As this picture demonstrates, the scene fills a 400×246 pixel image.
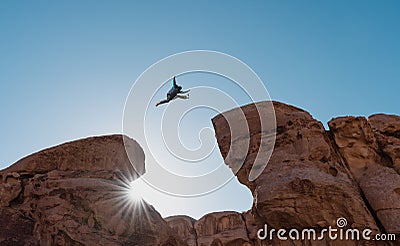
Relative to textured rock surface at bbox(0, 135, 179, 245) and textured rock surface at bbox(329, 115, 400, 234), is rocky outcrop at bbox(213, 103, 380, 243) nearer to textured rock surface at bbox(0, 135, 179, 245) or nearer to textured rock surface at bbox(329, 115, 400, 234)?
textured rock surface at bbox(329, 115, 400, 234)

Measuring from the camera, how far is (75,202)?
14.2 metres

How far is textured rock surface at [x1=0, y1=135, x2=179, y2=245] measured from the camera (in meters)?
13.5

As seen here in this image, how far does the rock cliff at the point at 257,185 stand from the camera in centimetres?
1364

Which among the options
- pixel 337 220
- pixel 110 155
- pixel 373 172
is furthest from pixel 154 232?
pixel 373 172

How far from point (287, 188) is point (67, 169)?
8623 millimetres

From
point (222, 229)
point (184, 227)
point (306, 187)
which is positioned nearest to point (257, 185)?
point (306, 187)

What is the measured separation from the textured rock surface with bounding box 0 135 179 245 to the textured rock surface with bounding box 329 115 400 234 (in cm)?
738

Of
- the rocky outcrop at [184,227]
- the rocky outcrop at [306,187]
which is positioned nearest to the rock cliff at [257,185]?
the rocky outcrop at [306,187]

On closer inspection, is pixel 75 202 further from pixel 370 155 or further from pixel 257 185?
pixel 370 155

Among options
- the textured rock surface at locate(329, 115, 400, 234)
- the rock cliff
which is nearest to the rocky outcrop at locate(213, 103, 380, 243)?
the rock cliff

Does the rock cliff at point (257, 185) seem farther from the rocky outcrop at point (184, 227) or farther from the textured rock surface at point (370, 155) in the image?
the rocky outcrop at point (184, 227)

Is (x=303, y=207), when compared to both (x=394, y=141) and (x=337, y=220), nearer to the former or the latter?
(x=337, y=220)

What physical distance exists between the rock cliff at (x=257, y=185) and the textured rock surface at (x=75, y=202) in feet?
0.11

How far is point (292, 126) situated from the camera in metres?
16.2
